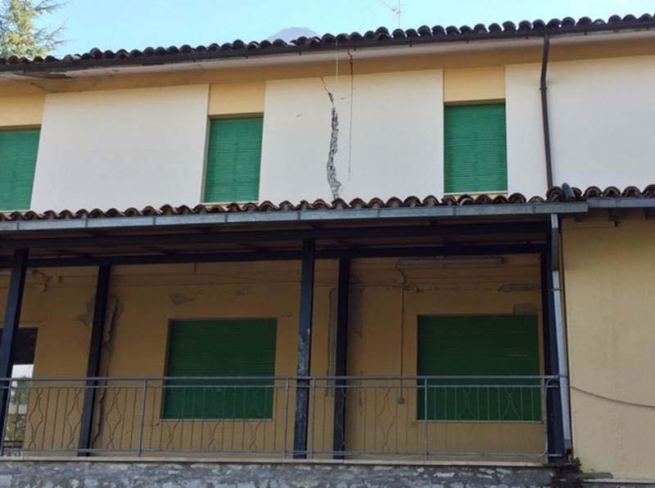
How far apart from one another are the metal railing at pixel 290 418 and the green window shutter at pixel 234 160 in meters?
2.79

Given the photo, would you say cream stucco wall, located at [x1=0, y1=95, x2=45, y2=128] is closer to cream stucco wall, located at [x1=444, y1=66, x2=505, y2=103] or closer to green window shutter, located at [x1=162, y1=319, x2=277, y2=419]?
green window shutter, located at [x1=162, y1=319, x2=277, y2=419]

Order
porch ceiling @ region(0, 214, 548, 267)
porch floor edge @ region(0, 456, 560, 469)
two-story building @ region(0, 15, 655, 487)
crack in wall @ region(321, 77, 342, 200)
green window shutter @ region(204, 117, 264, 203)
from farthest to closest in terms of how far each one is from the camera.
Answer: green window shutter @ region(204, 117, 264, 203) < crack in wall @ region(321, 77, 342, 200) < two-story building @ region(0, 15, 655, 487) < porch ceiling @ region(0, 214, 548, 267) < porch floor edge @ region(0, 456, 560, 469)

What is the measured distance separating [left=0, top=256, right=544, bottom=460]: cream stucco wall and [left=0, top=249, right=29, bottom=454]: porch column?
220cm

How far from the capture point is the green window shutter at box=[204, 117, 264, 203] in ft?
40.9

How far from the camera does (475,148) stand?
1195cm

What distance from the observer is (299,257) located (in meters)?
10.5

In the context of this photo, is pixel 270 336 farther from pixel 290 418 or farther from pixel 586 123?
→ pixel 586 123

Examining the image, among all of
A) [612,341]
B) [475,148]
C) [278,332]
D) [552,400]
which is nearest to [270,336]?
[278,332]

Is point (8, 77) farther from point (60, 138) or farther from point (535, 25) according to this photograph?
point (535, 25)

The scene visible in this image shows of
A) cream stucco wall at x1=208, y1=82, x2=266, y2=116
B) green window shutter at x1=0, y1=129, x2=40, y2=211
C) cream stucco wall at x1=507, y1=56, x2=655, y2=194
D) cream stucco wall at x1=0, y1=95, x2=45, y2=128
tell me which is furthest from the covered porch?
cream stucco wall at x1=0, y1=95, x2=45, y2=128

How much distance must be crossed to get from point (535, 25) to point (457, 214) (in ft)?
13.5

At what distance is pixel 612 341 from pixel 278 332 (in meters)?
5.00

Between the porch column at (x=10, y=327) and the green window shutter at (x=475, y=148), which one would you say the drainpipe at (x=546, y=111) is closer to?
the green window shutter at (x=475, y=148)

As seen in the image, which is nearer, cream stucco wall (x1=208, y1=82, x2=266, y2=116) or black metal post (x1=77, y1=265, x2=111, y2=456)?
black metal post (x1=77, y1=265, x2=111, y2=456)
